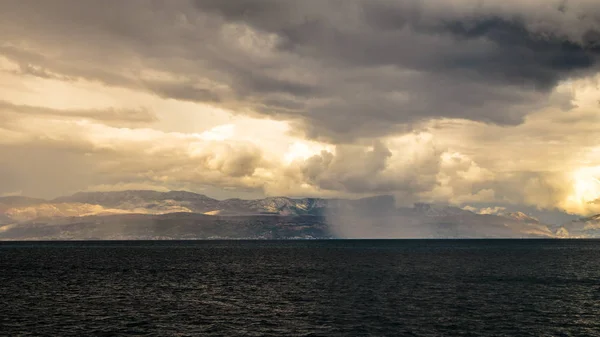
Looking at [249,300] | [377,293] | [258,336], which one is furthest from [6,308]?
[377,293]

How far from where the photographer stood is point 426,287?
12812 cm

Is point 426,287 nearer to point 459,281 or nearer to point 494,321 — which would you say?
point 459,281

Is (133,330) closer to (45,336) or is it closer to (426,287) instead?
(45,336)

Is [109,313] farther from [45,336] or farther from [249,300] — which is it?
[249,300]

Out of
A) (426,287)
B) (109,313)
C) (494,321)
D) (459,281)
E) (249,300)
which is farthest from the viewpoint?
(459,281)

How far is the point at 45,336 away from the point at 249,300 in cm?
4366

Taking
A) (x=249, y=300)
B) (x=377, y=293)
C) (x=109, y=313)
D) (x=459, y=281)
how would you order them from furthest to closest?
(x=459, y=281), (x=377, y=293), (x=249, y=300), (x=109, y=313)

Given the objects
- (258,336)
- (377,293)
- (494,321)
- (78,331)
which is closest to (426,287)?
(377,293)

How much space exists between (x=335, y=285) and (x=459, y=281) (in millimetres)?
35412

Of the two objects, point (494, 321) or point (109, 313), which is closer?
point (494, 321)

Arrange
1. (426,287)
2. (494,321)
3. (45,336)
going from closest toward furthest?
(45,336) < (494,321) < (426,287)

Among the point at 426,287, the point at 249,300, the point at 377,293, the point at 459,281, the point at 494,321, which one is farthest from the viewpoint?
the point at 459,281

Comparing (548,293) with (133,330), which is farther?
(548,293)

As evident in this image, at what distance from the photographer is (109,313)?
90625mm
